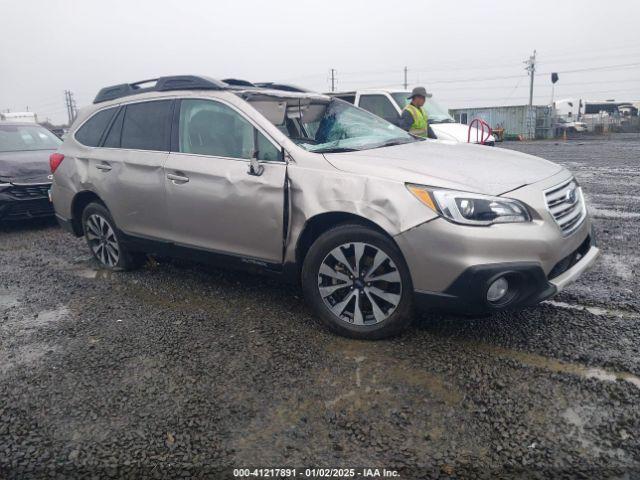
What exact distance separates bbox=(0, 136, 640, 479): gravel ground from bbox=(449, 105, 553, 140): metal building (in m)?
30.6

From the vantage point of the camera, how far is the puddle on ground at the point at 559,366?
9.25 ft

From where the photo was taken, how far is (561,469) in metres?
2.16

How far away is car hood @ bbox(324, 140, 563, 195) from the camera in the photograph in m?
3.10

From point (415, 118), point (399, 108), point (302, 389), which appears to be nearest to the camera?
point (302, 389)

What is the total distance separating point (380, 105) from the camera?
11992 millimetres

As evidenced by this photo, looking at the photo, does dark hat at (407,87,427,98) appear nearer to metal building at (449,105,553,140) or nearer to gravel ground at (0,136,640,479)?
gravel ground at (0,136,640,479)

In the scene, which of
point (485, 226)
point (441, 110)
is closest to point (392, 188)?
point (485, 226)

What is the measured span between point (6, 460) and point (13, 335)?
1.66 m

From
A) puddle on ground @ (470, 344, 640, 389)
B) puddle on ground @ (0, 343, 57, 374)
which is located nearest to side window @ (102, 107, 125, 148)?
puddle on ground @ (0, 343, 57, 374)

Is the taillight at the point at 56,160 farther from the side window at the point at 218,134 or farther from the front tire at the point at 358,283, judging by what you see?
the front tire at the point at 358,283

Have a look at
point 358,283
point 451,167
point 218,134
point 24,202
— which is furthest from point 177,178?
point 24,202

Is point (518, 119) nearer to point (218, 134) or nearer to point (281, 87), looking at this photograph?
point (281, 87)

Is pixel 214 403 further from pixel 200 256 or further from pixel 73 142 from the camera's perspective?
pixel 73 142

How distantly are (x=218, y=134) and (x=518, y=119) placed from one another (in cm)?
3256
